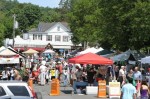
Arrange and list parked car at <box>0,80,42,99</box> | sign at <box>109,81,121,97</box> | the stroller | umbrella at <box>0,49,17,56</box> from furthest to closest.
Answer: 1. umbrella at <box>0,49,17,56</box>
2. the stroller
3. sign at <box>109,81,121,97</box>
4. parked car at <box>0,80,42,99</box>

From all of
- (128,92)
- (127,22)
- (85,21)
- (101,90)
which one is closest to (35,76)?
(127,22)

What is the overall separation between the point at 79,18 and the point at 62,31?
42.8 m

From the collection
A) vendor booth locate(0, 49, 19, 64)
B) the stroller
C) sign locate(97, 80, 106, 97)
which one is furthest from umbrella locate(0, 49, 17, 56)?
sign locate(97, 80, 106, 97)

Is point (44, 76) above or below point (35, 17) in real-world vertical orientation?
below

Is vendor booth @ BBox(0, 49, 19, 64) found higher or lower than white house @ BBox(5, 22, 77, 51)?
lower

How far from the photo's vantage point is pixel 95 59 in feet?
94.2

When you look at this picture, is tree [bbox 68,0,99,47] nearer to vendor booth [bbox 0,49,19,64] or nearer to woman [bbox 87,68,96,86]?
vendor booth [bbox 0,49,19,64]

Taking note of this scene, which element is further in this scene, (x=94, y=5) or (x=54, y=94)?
(x=94, y=5)

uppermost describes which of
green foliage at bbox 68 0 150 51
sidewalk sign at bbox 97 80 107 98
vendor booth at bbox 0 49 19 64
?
green foliage at bbox 68 0 150 51

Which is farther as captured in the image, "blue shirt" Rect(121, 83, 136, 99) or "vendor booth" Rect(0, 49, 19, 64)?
"vendor booth" Rect(0, 49, 19, 64)

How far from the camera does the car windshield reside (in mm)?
15672

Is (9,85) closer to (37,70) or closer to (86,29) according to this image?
(37,70)

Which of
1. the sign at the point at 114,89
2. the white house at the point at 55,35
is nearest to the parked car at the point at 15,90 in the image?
the sign at the point at 114,89

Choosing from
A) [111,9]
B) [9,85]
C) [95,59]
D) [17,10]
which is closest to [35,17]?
[17,10]
